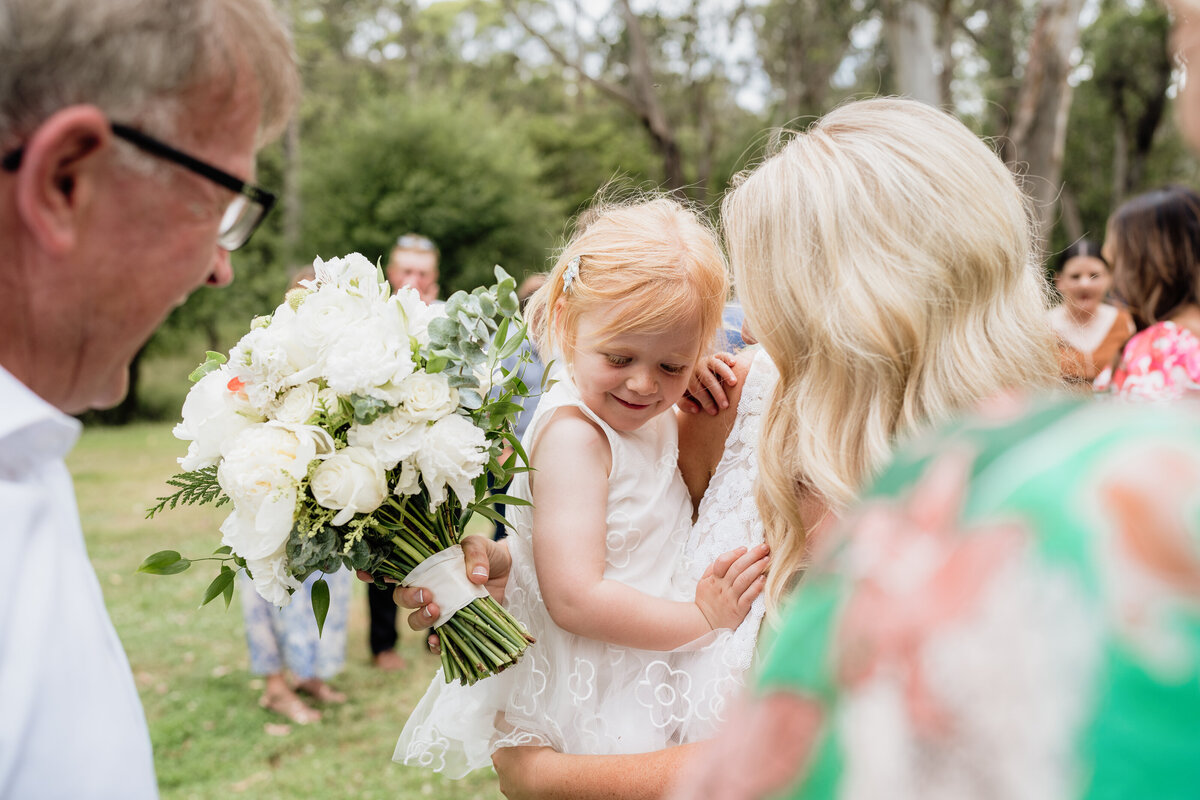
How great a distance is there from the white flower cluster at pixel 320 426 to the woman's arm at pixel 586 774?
23.3 inches

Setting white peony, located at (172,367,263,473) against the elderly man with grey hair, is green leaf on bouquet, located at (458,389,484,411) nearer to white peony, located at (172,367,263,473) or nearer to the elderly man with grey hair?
white peony, located at (172,367,263,473)

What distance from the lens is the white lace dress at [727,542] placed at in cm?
183

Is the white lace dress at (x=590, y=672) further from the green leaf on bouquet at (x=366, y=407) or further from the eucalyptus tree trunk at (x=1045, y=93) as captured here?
the eucalyptus tree trunk at (x=1045, y=93)

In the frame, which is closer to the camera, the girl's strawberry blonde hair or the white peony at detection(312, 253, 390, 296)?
the white peony at detection(312, 253, 390, 296)

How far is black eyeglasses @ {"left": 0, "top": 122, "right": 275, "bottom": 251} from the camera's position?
3.57 feet

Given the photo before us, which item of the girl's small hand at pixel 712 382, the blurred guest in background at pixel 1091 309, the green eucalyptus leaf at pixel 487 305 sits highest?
the green eucalyptus leaf at pixel 487 305

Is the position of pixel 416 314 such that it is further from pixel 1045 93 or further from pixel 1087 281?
pixel 1045 93

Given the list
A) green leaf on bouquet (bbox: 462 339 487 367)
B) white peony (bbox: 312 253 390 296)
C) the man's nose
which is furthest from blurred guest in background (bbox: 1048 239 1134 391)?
the man's nose

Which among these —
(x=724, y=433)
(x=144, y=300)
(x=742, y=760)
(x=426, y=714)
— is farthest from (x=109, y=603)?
(x=742, y=760)

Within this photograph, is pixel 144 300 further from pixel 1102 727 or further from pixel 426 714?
pixel 426 714

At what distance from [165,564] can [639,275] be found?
3.96ft

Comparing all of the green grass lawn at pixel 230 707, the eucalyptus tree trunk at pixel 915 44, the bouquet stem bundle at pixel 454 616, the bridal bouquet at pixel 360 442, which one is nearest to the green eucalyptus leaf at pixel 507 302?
the bridal bouquet at pixel 360 442

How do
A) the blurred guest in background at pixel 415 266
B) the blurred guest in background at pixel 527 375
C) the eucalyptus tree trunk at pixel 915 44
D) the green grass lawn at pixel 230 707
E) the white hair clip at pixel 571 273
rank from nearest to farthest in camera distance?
the blurred guest in background at pixel 527 375 < the white hair clip at pixel 571 273 < the green grass lawn at pixel 230 707 < the blurred guest in background at pixel 415 266 < the eucalyptus tree trunk at pixel 915 44

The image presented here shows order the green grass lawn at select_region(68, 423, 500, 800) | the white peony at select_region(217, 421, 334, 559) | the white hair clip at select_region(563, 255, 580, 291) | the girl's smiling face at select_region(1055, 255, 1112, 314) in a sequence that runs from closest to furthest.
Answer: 1. the white peony at select_region(217, 421, 334, 559)
2. the white hair clip at select_region(563, 255, 580, 291)
3. the green grass lawn at select_region(68, 423, 500, 800)
4. the girl's smiling face at select_region(1055, 255, 1112, 314)
